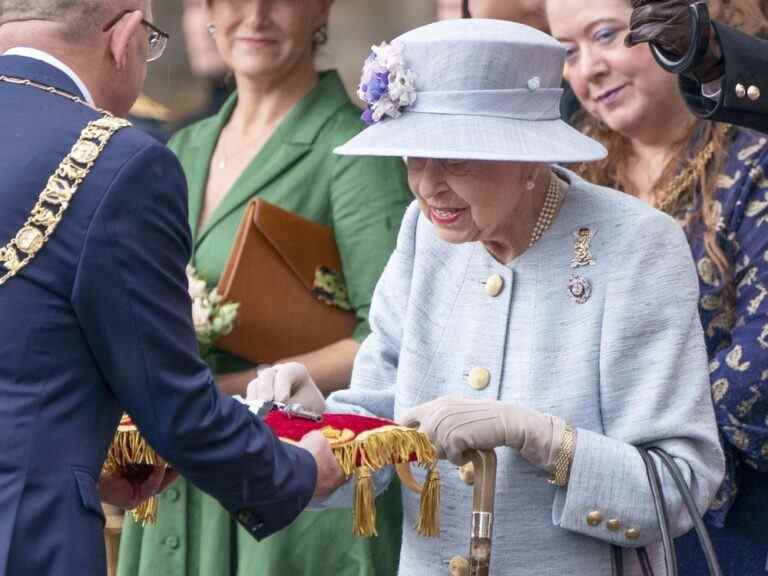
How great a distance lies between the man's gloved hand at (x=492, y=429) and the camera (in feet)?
9.53

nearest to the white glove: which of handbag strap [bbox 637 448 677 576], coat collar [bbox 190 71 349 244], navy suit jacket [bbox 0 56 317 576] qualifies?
navy suit jacket [bbox 0 56 317 576]

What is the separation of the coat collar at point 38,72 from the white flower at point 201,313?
1.25 metres

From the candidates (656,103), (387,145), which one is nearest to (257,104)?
(656,103)

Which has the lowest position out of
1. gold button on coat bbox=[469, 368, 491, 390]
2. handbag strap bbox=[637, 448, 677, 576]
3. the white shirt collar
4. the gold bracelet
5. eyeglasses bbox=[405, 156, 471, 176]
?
handbag strap bbox=[637, 448, 677, 576]

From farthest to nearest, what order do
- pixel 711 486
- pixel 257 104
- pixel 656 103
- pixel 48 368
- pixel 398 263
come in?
pixel 257 104
pixel 656 103
pixel 398 263
pixel 711 486
pixel 48 368

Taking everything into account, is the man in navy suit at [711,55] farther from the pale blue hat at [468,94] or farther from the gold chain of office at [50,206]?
the gold chain of office at [50,206]

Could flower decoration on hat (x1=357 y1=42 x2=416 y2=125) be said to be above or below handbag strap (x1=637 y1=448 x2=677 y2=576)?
above

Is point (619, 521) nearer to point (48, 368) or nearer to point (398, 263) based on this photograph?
point (398, 263)

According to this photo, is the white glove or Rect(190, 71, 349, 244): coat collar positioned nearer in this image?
the white glove

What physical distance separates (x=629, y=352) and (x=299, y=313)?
1318 millimetres

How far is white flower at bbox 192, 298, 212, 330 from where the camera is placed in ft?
13.0

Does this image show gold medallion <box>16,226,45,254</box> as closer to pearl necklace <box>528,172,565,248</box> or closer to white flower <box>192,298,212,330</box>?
pearl necklace <box>528,172,565,248</box>

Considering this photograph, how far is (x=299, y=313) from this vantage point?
4.12 m

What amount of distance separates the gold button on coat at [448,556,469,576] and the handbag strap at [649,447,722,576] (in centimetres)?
40
